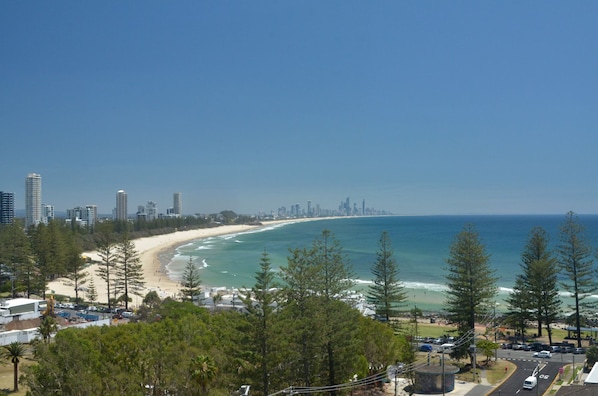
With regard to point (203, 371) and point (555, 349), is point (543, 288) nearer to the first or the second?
point (555, 349)

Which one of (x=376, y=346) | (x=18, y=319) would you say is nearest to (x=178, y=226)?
(x=18, y=319)

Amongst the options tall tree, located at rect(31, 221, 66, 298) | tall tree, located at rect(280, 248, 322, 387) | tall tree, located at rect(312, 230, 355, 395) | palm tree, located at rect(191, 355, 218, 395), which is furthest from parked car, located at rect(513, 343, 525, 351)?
tall tree, located at rect(31, 221, 66, 298)

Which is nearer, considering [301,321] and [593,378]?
[593,378]

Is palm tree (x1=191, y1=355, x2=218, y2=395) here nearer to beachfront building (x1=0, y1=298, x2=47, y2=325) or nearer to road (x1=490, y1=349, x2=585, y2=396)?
road (x1=490, y1=349, x2=585, y2=396)

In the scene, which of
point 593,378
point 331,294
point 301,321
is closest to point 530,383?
point 593,378

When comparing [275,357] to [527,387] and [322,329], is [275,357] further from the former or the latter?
[527,387]

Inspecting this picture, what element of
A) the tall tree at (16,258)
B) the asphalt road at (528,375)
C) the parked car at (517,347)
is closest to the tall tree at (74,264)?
the tall tree at (16,258)

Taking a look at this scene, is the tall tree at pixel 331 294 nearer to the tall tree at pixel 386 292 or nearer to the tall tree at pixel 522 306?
the tall tree at pixel 386 292

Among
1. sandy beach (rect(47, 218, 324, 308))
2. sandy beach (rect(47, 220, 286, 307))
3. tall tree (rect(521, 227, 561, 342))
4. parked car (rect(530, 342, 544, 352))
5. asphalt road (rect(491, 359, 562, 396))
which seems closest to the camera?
asphalt road (rect(491, 359, 562, 396))
